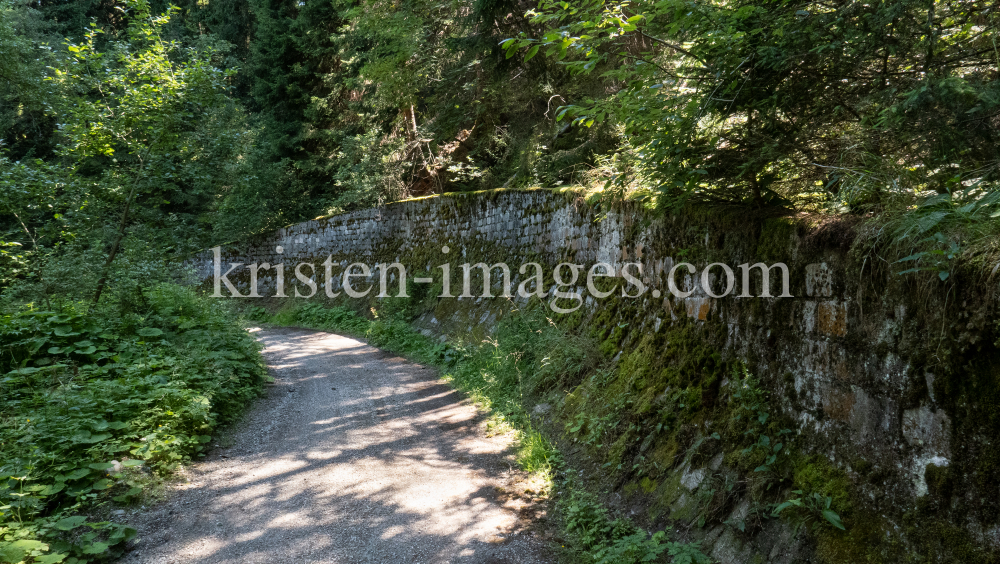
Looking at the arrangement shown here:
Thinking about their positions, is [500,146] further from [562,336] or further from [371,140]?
[562,336]

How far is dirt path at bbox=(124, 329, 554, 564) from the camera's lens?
354 cm

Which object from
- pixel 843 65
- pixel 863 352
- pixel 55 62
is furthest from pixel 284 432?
pixel 55 62

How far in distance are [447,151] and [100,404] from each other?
34.5 feet

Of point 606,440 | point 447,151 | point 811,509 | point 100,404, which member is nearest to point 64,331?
point 100,404

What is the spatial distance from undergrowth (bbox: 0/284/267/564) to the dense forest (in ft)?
0.08

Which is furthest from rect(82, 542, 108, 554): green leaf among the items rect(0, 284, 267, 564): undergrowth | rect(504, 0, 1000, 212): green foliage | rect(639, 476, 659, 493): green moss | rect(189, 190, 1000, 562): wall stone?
rect(504, 0, 1000, 212): green foliage

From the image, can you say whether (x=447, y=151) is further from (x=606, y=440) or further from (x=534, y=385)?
(x=606, y=440)

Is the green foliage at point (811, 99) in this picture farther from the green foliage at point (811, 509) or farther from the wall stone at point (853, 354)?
the green foliage at point (811, 509)

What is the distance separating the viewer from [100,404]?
4.84 m

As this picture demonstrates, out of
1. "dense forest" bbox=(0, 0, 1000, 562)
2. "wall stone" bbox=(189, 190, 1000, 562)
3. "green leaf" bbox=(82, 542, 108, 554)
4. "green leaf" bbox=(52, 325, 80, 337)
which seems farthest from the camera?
"green leaf" bbox=(52, 325, 80, 337)

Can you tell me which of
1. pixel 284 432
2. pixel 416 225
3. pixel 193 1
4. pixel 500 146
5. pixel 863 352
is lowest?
pixel 284 432

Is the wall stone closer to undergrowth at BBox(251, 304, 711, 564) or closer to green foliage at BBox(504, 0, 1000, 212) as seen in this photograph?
green foliage at BBox(504, 0, 1000, 212)

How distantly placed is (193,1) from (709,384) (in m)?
32.9

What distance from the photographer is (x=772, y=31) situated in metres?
3.10
